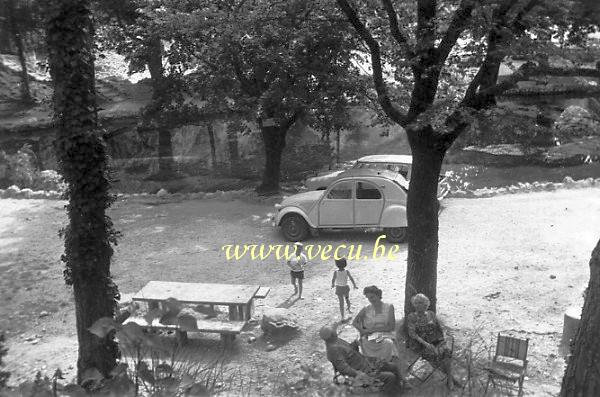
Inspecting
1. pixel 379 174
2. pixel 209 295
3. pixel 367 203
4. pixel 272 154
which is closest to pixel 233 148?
pixel 272 154

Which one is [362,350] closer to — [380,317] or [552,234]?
[380,317]

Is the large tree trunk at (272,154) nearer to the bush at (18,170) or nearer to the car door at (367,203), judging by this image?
the car door at (367,203)

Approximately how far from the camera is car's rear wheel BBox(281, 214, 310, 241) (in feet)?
42.6

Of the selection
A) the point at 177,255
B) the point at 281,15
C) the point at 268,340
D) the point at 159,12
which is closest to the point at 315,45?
the point at 281,15

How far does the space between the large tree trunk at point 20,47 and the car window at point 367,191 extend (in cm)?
2082

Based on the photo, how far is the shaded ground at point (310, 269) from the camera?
8375 mm

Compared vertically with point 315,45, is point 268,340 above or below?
below

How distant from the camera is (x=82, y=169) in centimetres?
685

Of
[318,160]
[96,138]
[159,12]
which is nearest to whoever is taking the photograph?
[96,138]

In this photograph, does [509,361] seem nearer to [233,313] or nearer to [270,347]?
[270,347]

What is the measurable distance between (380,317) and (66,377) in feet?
12.9

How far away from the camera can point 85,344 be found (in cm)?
716

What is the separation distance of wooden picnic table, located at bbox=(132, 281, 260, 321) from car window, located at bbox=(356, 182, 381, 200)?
4326 mm

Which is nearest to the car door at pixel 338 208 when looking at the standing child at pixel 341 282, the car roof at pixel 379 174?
the car roof at pixel 379 174
